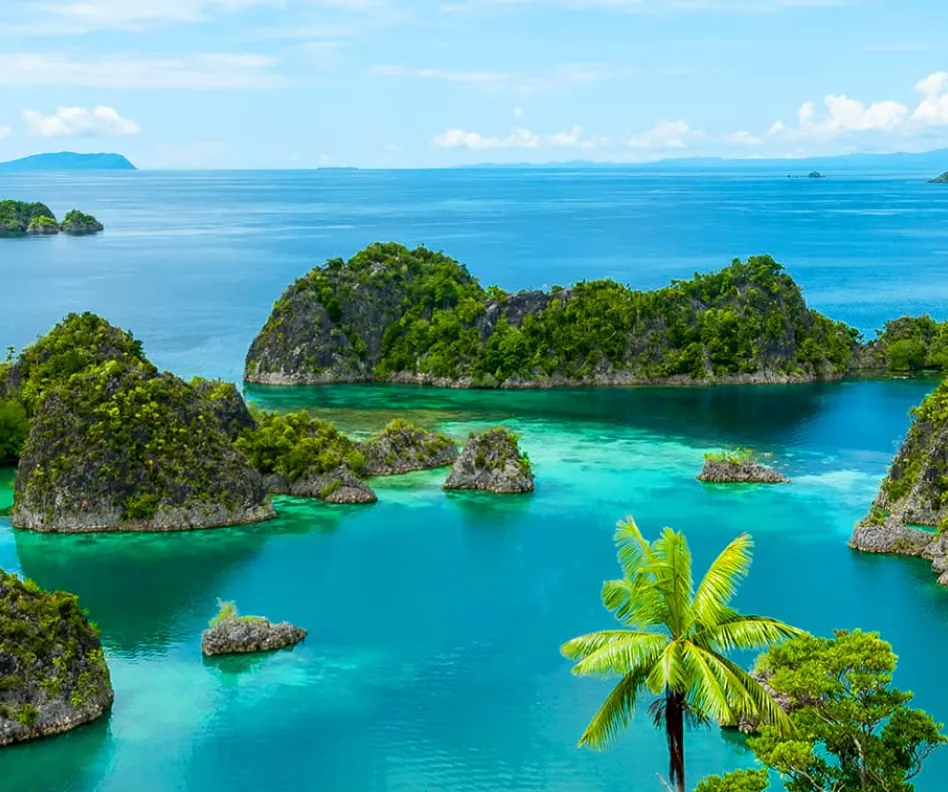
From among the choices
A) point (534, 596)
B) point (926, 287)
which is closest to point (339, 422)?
point (534, 596)

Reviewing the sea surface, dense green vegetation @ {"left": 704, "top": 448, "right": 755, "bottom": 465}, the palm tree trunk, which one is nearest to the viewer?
the palm tree trunk

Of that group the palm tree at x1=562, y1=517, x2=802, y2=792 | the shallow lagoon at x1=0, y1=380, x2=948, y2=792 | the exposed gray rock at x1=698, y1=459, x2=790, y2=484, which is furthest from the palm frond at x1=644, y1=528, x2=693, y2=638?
the exposed gray rock at x1=698, y1=459, x2=790, y2=484

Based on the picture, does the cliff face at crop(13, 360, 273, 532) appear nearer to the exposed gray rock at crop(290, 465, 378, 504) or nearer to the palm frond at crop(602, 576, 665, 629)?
the exposed gray rock at crop(290, 465, 378, 504)

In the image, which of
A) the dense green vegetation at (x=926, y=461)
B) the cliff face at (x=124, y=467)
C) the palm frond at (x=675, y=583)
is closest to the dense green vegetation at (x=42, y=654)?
the cliff face at (x=124, y=467)

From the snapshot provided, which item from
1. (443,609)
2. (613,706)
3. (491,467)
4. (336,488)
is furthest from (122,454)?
(613,706)

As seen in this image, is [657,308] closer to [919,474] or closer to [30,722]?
[919,474]

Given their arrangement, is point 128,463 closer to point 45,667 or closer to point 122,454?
point 122,454
